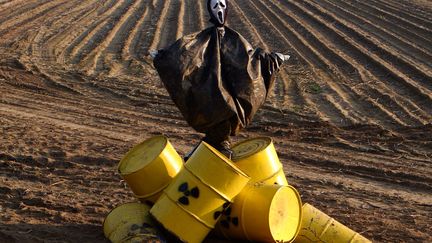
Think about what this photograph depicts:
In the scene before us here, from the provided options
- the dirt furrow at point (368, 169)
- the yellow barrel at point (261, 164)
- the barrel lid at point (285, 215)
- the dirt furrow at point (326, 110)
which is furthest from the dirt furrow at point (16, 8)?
the barrel lid at point (285, 215)

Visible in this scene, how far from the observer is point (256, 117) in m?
11.4

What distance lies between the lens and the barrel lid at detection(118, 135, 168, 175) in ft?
18.1

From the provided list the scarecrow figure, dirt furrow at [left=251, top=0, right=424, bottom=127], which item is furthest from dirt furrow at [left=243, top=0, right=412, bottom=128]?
the scarecrow figure

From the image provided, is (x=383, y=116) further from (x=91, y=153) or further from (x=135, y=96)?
(x=91, y=153)

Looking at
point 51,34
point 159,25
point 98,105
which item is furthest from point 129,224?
point 159,25

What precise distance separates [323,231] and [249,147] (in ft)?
3.12

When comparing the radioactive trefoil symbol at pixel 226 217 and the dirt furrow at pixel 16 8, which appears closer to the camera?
the radioactive trefoil symbol at pixel 226 217

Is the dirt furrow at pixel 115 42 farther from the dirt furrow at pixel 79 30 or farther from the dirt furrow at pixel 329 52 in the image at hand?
the dirt furrow at pixel 329 52

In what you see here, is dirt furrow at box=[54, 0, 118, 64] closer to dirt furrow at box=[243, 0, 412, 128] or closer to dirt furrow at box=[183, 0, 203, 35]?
dirt furrow at box=[183, 0, 203, 35]

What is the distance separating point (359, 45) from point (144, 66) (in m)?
5.38

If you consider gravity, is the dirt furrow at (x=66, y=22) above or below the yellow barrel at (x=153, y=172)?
below

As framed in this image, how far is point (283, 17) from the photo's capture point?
832 inches

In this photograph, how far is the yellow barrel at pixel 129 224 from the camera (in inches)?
203

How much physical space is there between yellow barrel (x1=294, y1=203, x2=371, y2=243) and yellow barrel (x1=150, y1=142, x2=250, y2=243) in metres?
0.69
